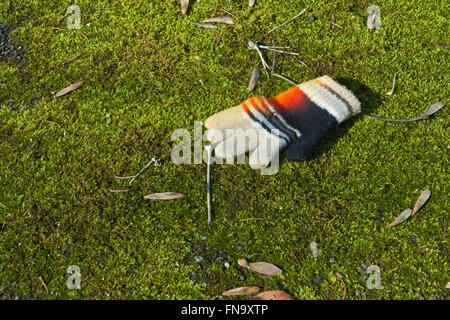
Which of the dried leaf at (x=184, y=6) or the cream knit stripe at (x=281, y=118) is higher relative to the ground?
the dried leaf at (x=184, y=6)

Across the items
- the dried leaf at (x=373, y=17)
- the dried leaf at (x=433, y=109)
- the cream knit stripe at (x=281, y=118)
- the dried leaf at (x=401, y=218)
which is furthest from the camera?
the dried leaf at (x=373, y=17)

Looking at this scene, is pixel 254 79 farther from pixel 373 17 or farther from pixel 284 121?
pixel 373 17

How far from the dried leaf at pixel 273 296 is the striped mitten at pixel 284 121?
0.80 m

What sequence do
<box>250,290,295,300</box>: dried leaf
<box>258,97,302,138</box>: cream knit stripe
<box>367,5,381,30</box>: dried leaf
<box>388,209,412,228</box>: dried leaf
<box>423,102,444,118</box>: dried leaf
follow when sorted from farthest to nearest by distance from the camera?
<box>367,5,381,30</box>: dried leaf
<box>423,102,444,118</box>: dried leaf
<box>258,97,302,138</box>: cream knit stripe
<box>388,209,412,228</box>: dried leaf
<box>250,290,295,300</box>: dried leaf

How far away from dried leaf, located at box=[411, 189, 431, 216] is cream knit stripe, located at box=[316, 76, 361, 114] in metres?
0.70

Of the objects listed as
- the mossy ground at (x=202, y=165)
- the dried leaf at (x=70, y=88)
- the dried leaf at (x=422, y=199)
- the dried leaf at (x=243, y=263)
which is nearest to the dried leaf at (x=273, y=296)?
the mossy ground at (x=202, y=165)

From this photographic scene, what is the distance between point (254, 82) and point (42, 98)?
1.59 m

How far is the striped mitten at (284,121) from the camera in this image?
262cm

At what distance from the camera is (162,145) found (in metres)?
2.80

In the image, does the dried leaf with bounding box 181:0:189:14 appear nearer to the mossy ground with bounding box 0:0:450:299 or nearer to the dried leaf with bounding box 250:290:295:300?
the mossy ground with bounding box 0:0:450:299

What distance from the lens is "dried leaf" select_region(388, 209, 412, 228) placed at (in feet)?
8.39

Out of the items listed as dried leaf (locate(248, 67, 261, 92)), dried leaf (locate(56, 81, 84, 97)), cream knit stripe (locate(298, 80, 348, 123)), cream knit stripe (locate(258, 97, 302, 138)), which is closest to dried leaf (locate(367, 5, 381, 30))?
cream knit stripe (locate(298, 80, 348, 123))

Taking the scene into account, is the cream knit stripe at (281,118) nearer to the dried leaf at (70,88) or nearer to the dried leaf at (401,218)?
the dried leaf at (401,218)
